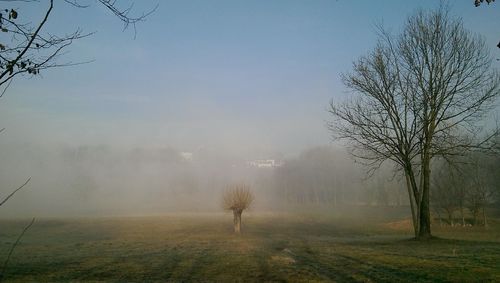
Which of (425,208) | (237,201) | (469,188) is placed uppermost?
(469,188)

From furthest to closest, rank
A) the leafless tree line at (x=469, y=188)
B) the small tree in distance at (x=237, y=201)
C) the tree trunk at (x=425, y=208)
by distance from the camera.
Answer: the leafless tree line at (x=469, y=188)
the small tree in distance at (x=237, y=201)
the tree trunk at (x=425, y=208)

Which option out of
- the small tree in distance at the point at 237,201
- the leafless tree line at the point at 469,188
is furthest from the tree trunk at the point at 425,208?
the leafless tree line at the point at 469,188

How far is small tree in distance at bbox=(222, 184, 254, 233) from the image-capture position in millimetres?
51312

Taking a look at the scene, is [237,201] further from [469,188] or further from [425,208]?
[469,188]

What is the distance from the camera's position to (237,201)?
51.2m

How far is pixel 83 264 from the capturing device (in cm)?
2188

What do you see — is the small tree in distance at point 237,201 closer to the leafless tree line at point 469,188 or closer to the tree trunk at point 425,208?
the leafless tree line at point 469,188

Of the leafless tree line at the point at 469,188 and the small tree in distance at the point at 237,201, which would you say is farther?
the leafless tree line at the point at 469,188

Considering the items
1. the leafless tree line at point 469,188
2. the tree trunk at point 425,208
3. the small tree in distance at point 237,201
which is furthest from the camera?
the leafless tree line at point 469,188

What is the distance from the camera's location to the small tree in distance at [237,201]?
51.3 meters

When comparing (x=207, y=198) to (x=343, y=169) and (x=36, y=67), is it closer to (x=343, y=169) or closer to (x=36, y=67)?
(x=343, y=169)

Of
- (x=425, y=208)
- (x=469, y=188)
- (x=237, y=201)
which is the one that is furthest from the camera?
(x=469, y=188)

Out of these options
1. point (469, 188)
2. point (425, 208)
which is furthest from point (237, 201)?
point (469, 188)

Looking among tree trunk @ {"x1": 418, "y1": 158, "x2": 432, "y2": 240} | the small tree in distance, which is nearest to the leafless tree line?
the small tree in distance
